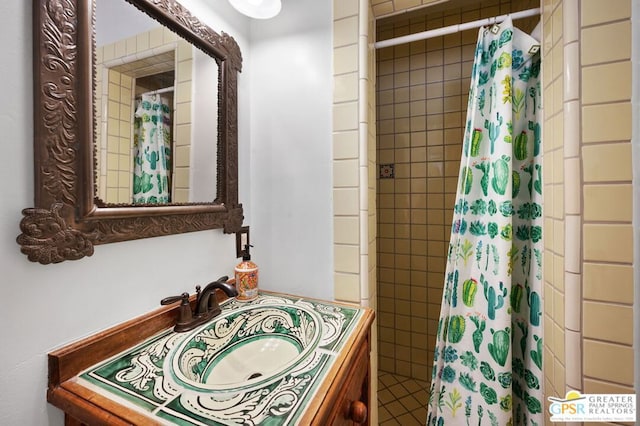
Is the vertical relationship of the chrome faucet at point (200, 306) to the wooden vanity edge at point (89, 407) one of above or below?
above

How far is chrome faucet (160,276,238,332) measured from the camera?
768 millimetres

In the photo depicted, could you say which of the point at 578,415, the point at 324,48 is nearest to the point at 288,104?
the point at 324,48

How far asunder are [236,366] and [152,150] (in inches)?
27.2

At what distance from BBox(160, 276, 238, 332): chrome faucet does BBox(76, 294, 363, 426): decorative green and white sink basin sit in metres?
0.02

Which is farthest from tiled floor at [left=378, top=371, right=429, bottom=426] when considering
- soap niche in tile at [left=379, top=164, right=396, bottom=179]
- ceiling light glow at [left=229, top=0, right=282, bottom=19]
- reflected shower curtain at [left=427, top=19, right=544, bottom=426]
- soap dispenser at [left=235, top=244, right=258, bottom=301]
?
ceiling light glow at [left=229, top=0, right=282, bottom=19]

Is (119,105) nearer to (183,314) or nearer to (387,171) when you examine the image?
(183,314)

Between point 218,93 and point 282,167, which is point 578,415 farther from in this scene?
point 218,93

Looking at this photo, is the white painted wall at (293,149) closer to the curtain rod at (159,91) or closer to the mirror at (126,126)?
the mirror at (126,126)

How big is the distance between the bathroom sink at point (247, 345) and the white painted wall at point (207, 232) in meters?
0.18

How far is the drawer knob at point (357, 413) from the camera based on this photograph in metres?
0.65

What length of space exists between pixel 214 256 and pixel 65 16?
0.74m

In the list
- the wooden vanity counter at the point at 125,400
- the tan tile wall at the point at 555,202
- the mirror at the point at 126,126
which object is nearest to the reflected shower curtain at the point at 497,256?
the tan tile wall at the point at 555,202

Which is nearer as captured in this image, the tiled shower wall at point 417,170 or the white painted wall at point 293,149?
the white painted wall at point 293,149

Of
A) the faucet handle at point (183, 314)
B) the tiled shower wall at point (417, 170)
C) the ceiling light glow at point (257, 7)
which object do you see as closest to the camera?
the faucet handle at point (183, 314)
